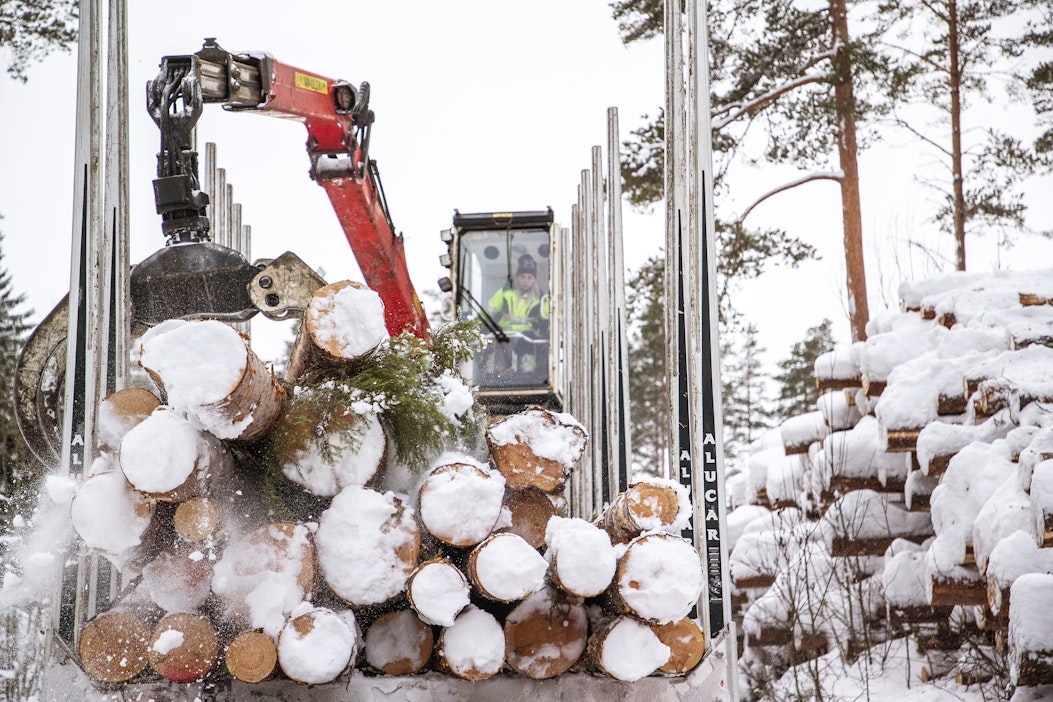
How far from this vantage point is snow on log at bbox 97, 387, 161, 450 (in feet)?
11.6

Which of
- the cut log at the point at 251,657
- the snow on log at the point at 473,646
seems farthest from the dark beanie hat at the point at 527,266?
the cut log at the point at 251,657

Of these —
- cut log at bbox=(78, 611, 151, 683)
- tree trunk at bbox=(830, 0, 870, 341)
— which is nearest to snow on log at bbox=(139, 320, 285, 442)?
cut log at bbox=(78, 611, 151, 683)

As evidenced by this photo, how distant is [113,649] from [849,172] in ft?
39.8

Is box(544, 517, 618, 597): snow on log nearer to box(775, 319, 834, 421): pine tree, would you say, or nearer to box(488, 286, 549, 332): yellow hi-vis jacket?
box(488, 286, 549, 332): yellow hi-vis jacket

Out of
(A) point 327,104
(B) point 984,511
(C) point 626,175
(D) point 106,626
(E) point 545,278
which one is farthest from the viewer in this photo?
(C) point 626,175

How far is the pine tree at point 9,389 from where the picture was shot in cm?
746

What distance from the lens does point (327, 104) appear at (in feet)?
21.5

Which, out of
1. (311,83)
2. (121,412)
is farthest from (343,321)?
(311,83)

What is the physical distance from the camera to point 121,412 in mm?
3557

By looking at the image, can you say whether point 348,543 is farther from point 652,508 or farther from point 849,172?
point 849,172

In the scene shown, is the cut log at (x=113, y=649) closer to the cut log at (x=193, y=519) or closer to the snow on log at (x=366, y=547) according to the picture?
the cut log at (x=193, y=519)

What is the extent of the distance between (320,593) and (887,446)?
477 centimetres

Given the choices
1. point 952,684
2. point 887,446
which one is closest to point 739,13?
point 887,446

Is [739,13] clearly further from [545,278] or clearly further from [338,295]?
[338,295]
